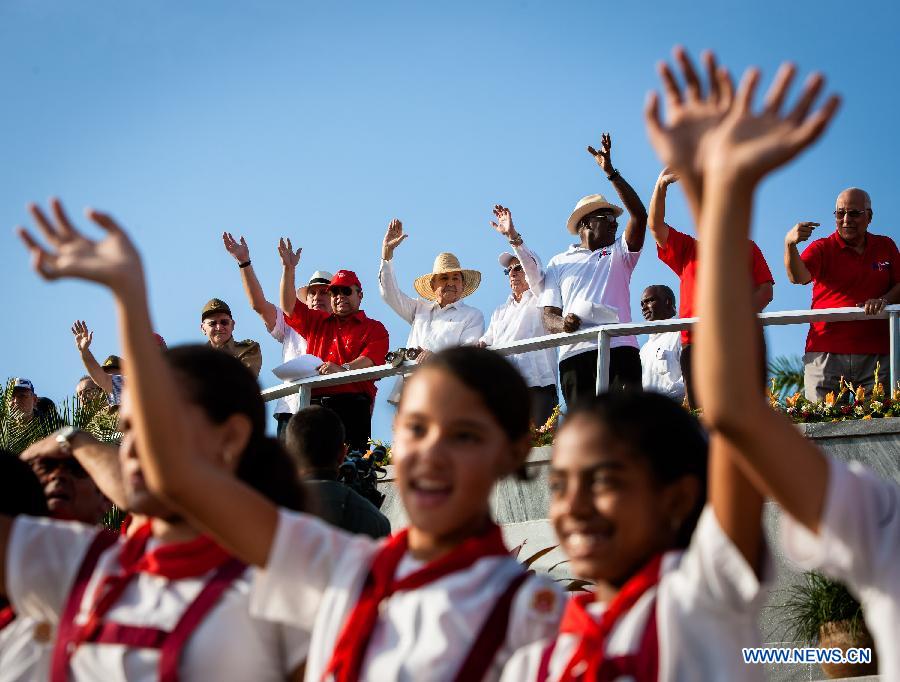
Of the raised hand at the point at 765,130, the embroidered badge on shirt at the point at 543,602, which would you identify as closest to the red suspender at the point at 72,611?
the embroidered badge on shirt at the point at 543,602

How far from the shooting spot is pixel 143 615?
292 cm

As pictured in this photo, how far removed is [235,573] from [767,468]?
1.23 m

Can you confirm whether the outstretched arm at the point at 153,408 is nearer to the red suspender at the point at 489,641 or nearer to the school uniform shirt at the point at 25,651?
the red suspender at the point at 489,641

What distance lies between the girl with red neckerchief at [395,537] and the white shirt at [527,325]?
6613mm

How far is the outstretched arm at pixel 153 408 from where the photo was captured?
2.65m

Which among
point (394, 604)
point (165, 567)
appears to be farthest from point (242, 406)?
point (394, 604)

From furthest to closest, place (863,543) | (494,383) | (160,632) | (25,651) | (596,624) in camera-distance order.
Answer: (25,651) → (494,383) → (160,632) → (596,624) → (863,543)

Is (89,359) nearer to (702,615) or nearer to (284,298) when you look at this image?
(284,298)

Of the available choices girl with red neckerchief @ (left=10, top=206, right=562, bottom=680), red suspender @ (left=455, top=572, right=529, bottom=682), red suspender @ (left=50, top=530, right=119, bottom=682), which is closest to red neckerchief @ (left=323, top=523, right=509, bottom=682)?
girl with red neckerchief @ (left=10, top=206, right=562, bottom=680)

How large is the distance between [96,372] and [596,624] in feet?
27.4

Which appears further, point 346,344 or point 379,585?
point 346,344

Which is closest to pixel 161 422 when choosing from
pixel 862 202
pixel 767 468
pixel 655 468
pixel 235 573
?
pixel 235 573

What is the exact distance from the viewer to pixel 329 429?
5.63 metres

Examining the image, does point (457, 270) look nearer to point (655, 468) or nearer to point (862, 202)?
point (862, 202)
